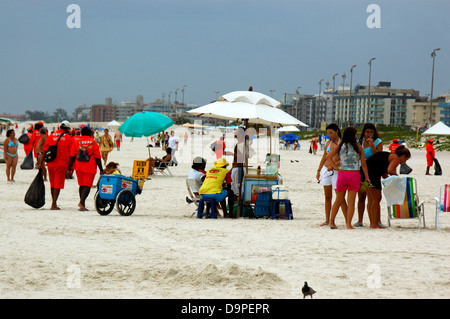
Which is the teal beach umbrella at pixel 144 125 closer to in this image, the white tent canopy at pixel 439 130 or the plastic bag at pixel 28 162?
the plastic bag at pixel 28 162

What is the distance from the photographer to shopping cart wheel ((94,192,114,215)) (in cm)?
1090

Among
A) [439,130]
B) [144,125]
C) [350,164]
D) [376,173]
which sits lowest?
[376,173]

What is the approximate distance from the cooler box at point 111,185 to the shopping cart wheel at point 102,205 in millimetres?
155

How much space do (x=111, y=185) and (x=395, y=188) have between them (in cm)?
451

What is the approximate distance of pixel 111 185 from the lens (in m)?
10.7

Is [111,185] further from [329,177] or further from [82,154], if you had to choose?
[329,177]

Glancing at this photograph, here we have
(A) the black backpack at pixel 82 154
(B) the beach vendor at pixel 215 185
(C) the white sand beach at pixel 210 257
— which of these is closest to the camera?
(C) the white sand beach at pixel 210 257

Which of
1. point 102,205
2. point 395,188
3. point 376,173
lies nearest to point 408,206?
point 395,188

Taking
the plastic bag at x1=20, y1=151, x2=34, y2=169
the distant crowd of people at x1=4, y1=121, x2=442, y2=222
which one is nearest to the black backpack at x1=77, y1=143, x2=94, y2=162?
the distant crowd of people at x1=4, y1=121, x2=442, y2=222

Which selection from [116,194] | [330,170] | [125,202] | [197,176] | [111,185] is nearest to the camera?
[330,170]

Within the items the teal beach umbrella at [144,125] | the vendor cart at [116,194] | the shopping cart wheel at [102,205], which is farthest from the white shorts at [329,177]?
the teal beach umbrella at [144,125]

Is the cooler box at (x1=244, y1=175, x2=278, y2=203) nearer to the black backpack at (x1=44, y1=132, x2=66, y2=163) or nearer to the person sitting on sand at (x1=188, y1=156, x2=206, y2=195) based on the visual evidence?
the person sitting on sand at (x1=188, y1=156, x2=206, y2=195)

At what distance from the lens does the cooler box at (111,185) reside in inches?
420
